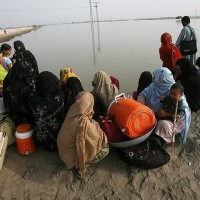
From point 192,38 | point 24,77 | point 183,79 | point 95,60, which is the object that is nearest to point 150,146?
point 183,79

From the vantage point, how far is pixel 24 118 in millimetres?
3816

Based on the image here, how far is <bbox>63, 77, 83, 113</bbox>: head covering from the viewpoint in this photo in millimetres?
3642

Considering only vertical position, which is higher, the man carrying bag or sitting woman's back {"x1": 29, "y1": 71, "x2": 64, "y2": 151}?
the man carrying bag

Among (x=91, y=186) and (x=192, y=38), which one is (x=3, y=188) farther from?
(x=192, y=38)

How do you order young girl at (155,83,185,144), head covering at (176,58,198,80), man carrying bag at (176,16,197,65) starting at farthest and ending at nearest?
man carrying bag at (176,16,197,65)
head covering at (176,58,198,80)
young girl at (155,83,185,144)

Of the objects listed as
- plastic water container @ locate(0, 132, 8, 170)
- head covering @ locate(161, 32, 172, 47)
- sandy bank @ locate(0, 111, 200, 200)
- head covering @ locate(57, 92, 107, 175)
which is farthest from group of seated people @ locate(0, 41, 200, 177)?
head covering @ locate(161, 32, 172, 47)

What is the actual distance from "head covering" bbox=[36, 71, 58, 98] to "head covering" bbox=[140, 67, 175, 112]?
1.53 m

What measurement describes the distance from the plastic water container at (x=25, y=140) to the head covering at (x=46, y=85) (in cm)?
55

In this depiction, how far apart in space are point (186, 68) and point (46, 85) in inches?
95.9

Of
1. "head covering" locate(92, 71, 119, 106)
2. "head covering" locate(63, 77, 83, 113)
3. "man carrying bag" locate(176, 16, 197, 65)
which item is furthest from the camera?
"man carrying bag" locate(176, 16, 197, 65)

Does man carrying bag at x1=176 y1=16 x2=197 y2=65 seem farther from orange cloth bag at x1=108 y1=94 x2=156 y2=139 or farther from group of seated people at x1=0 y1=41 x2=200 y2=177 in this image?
orange cloth bag at x1=108 y1=94 x2=156 y2=139

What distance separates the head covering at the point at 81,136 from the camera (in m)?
2.88

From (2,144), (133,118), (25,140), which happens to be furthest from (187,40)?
(2,144)

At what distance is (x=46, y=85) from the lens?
3.29 meters
